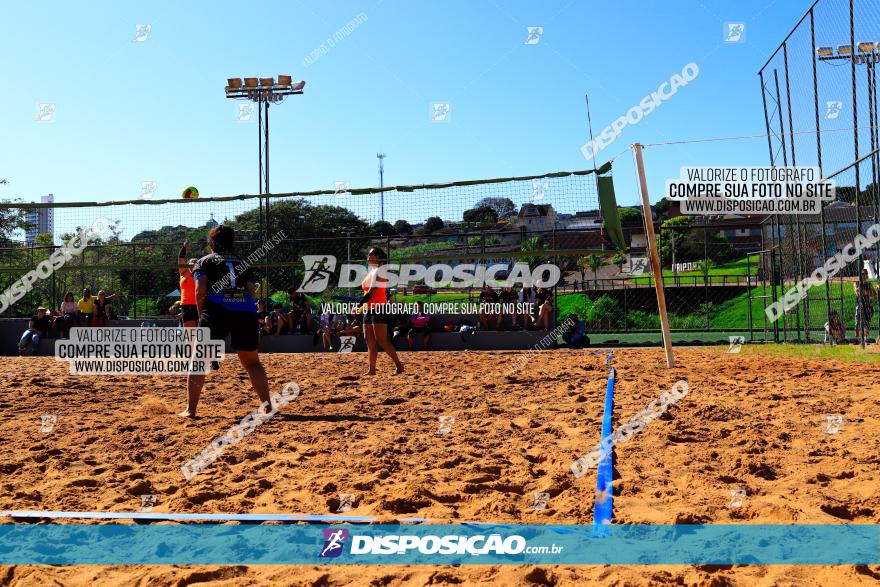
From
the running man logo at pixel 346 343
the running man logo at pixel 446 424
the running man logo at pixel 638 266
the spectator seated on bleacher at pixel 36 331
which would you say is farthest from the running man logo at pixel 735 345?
the spectator seated on bleacher at pixel 36 331

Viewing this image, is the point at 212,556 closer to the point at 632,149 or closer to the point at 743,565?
the point at 743,565

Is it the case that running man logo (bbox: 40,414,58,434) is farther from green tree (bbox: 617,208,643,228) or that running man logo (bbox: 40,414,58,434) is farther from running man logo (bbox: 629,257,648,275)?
running man logo (bbox: 629,257,648,275)

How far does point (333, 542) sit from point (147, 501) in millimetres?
1192

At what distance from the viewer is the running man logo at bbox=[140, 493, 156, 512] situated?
3.28m

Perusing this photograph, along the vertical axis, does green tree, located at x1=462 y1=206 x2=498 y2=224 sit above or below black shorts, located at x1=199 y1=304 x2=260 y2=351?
above

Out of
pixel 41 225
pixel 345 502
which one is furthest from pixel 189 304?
pixel 41 225

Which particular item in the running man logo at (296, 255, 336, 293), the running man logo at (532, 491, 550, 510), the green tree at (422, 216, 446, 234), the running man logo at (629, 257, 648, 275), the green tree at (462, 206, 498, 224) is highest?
the green tree at (462, 206, 498, 224)

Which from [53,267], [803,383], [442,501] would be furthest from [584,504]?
[53,267]

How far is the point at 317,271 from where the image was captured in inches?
630

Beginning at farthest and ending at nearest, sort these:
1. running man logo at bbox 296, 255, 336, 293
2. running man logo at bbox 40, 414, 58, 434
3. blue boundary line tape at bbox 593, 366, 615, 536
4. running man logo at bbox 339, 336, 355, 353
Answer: running man logo at bbox 296, 255, 336, 293 < running man logo at bbox 339, 336, 355, 353 < running man logo at bbox 40, 414, 58, 434 < blue boundary line tape at bbox 593, 366, 615, 536

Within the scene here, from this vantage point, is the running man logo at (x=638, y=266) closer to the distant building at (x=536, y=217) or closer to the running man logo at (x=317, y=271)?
the distant building at (x=536, y=217)

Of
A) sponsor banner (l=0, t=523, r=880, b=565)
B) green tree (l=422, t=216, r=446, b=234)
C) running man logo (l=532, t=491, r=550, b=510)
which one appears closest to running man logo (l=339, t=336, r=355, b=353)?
green tree (l=422, t=216, r=446, b=234)

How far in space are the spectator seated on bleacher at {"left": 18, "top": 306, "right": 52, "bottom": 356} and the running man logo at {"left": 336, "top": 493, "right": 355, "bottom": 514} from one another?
48.6 ft

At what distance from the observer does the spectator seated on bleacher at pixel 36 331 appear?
1545 centimetres
